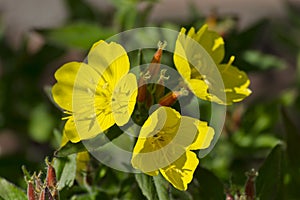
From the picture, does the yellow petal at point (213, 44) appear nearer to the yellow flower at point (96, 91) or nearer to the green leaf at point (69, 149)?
the yellow flower at point (96, 91)

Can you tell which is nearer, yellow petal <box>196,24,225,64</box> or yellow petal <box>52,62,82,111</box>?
yellow petal <box>52,62,82,111</box>

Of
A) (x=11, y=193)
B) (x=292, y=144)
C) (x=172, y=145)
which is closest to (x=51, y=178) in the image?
(x=11, y=193)

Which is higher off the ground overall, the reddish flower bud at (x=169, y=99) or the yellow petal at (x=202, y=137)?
the reddish flower bud at (x=169, y=99)

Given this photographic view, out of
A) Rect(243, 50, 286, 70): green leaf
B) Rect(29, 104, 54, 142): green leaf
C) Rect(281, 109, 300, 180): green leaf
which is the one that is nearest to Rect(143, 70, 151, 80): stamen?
Rect(281, 109, 300, 180): green leaf

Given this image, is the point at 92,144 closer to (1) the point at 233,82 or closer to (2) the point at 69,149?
(2) the point at 69,149

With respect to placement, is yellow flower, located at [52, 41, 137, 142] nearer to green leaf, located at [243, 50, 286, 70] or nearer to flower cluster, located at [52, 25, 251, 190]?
flower cluster, located at [52, 25, 251, 190]

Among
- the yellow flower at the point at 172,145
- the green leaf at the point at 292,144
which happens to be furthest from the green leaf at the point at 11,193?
the green leaf at the point at 292,144

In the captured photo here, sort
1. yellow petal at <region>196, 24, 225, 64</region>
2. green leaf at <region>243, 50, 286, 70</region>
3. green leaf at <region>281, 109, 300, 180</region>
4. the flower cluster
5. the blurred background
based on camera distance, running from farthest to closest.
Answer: green leaf at <region>243, 50, 286, 70</region>
the blurred background
green leaf at <region>281, 109, 300, 180</region>
yellow petal at <region>196, 24, 225, 64</region>
the flower cluster
